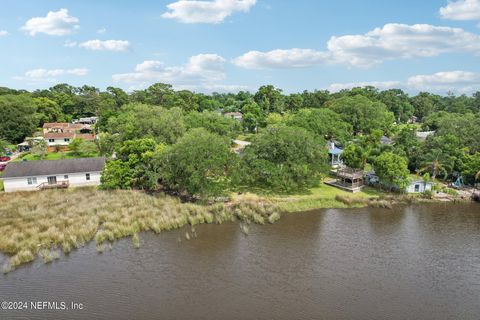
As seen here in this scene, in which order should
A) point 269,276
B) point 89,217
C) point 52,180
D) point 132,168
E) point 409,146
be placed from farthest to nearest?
point 409,146, point 52,180, point 132,168, point 89,217, point 269,276

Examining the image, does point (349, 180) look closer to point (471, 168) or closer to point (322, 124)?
point (471, 168)

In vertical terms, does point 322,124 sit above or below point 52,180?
Result: above

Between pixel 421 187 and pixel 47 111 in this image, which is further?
pixel 47 111

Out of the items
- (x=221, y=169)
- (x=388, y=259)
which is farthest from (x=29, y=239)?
(x=388, y=259)

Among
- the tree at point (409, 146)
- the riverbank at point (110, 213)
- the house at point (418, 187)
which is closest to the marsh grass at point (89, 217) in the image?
the riverbank at point (110, 213)

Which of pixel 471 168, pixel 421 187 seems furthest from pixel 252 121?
pixel 471 168

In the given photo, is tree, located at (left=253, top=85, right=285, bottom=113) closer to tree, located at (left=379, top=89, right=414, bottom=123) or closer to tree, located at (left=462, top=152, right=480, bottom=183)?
tree, located at (left=379, top=89, right=414, bottom=123)

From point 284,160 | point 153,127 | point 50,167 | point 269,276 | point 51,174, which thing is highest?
point 153,127
